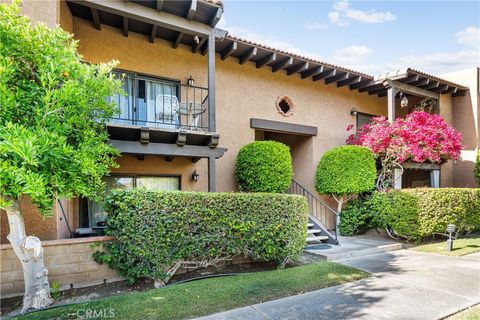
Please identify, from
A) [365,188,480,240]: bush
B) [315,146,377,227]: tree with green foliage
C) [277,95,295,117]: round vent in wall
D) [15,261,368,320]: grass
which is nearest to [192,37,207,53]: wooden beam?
[277,95,295,117]: round vent in wall

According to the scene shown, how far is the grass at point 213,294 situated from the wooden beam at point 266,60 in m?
6.58

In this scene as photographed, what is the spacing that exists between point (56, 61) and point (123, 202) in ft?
8.23

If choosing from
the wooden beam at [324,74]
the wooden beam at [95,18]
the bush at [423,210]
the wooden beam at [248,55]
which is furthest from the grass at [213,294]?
the wooden beam at [324,74]

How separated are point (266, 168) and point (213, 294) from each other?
13.9 feet

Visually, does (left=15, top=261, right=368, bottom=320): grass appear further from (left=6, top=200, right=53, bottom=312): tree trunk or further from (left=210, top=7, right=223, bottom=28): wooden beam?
(left=210, top=7, right=223, bottom=28): wooden beam

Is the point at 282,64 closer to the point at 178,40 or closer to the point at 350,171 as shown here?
the point at 178,40

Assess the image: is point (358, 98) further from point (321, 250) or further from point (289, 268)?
point (289, 268)

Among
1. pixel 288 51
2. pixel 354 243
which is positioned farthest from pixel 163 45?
pixel 354 243

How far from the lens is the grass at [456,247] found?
26.2 feet

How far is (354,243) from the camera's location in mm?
9102

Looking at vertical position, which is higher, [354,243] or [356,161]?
[356,161]

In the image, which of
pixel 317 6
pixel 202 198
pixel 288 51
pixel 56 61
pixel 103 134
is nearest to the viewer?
pixel 56 61

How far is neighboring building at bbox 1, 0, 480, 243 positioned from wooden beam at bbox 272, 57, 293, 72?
0.04 m

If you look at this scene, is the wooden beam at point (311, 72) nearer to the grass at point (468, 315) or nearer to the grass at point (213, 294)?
the grass at point (213, 294)
